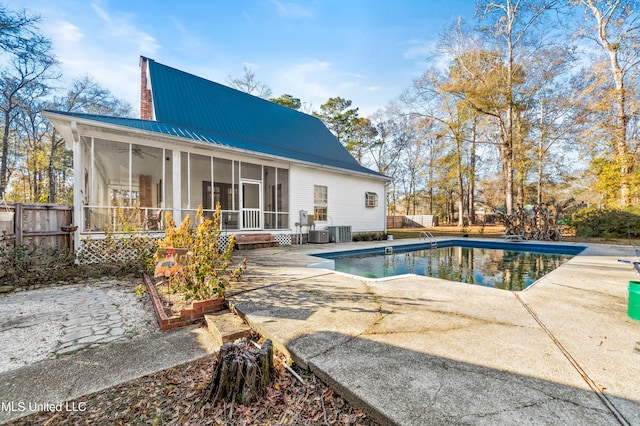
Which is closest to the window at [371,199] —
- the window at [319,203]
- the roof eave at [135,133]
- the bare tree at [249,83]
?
the window at [319,203]

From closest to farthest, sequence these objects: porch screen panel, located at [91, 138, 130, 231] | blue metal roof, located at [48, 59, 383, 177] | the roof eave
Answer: the roof eave → porch screen panel, located at [91, 138, 130, 231] → blue metal roof, located at [48, 59, 383, 177]

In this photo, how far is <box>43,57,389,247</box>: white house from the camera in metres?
7.64

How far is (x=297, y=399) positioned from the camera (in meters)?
1.64

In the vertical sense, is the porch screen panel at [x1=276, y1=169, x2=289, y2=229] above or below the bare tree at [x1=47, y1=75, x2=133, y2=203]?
below

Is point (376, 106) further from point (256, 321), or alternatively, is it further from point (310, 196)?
point (256, 321)

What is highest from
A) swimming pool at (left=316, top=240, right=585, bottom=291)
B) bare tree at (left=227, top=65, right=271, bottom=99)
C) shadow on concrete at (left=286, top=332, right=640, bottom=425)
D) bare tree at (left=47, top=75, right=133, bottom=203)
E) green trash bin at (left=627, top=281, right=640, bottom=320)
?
bare tree at (left=227, top=65, right=271, bottom=99)

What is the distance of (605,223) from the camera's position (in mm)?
11891

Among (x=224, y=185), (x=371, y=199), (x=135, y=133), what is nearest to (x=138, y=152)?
(x=135, y=133)

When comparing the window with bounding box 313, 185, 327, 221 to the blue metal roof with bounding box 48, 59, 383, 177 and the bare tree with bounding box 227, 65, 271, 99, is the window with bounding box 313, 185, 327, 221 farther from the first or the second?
the bare tree with bounding box 227, 65, 271, 99

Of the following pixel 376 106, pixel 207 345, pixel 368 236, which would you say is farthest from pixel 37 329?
pixel 376 106

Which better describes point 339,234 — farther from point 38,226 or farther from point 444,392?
point 444,392

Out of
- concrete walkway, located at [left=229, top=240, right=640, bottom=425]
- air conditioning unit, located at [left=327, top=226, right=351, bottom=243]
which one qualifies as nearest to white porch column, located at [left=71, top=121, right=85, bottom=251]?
concrete walkway, located at [left=229, top=240, right=640, bottom=425]

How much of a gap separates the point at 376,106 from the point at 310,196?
60.0ft

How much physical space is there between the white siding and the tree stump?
8.88 metres
